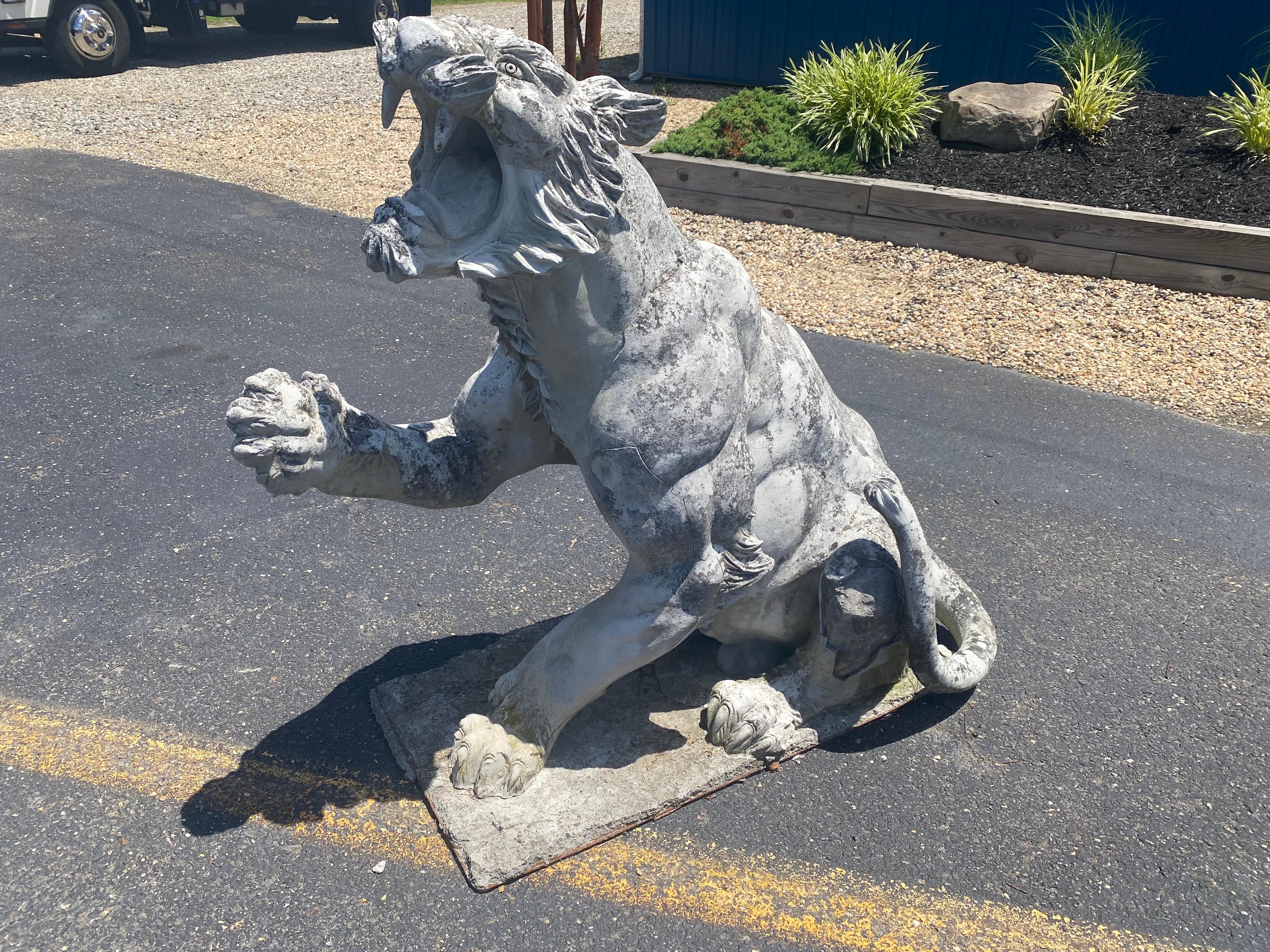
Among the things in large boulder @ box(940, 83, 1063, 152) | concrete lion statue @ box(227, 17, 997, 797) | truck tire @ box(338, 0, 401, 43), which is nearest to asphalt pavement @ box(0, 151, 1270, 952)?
concrete lion statue @ box(227, 17, 997, 797)

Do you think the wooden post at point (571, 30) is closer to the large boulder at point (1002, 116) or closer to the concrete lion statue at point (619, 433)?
the large boulder at point (1002, 116)

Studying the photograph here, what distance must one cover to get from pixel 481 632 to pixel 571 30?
8.45 meters

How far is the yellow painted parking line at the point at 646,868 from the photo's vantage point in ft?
7.95

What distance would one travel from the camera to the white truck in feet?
35.5

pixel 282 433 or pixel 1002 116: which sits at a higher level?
pixel 1002 116

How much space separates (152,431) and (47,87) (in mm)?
8630

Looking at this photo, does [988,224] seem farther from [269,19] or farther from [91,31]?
[269,19]

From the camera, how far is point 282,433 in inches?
81.7

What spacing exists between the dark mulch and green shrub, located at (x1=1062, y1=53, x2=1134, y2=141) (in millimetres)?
94

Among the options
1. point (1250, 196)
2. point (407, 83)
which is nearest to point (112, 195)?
point (407, 83)

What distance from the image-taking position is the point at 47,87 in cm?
1103

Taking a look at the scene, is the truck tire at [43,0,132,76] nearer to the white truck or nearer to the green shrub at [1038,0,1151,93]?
the white truck

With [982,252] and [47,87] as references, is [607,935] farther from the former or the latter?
[47,87]

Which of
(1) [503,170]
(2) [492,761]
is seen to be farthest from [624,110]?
(2) [492,761]
